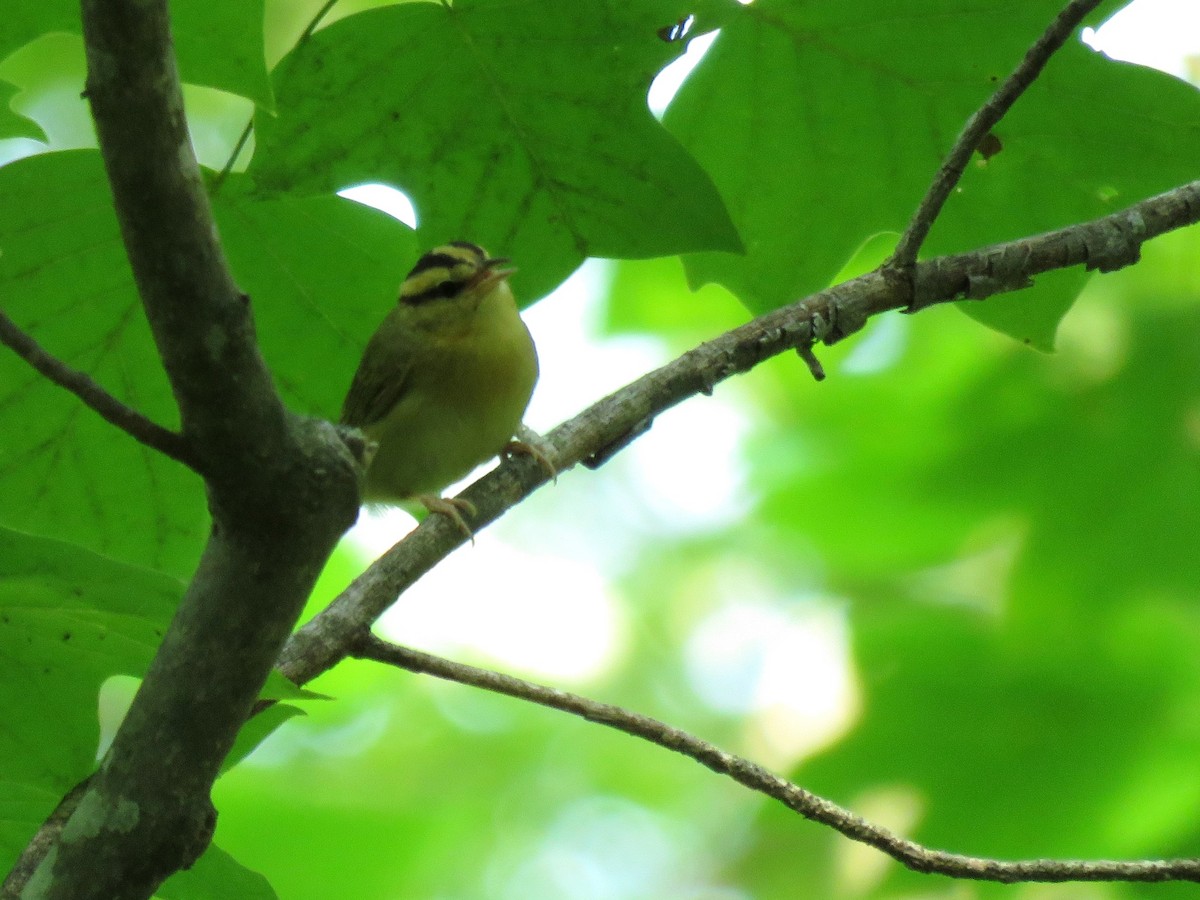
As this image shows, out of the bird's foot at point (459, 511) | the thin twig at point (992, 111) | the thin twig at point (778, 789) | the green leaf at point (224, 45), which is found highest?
the thin twig at point (992, 111)

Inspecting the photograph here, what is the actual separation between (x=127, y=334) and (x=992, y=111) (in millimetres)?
2151

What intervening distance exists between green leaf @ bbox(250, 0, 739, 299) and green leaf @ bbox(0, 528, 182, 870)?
993 millimetres

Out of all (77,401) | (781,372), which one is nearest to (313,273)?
(77,401)

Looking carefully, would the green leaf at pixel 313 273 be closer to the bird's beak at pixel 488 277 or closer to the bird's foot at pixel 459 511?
the bird's foot at pixel 459 511

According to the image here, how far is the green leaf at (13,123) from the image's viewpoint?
114 inches

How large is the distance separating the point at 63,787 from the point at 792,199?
2320 mm

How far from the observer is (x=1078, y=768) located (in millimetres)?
4625

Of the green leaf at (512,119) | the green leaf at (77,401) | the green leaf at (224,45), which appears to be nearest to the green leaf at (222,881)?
the green leaf at (77,401)

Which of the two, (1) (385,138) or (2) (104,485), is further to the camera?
(2) (104,485)

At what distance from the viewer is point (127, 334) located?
128 inches

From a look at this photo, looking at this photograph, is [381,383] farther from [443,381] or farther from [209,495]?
[209,495]

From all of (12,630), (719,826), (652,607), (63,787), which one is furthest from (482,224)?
(652,607)

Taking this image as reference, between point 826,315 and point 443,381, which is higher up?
point 443,381

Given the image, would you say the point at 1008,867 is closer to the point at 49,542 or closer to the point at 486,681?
the point at 486,681
